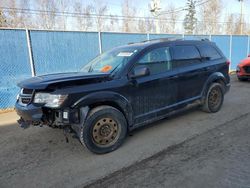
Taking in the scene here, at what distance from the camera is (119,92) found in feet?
12.1

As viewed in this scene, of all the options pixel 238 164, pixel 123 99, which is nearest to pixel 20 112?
pixel 123 99

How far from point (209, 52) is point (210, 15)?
38.3 metres

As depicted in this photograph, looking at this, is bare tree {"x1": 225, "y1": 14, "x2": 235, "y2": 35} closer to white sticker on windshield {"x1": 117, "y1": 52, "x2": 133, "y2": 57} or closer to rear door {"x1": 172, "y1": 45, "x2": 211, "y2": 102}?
rear door {"x1": 172, "y1": 45, "x2": 211, "y2": 102}

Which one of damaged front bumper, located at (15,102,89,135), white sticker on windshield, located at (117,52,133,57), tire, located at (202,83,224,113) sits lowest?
tire, located at (202,83,224,113)

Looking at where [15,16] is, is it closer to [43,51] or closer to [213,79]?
[43,51]

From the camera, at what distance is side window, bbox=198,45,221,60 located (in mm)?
5259

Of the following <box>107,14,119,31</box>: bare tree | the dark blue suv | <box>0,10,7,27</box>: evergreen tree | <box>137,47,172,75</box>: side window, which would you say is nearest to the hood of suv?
the dark blue suv

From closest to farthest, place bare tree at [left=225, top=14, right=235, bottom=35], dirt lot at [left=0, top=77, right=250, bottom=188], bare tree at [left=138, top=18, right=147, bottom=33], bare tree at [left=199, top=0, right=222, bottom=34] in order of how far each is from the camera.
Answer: dirt lot at [left=0, top=77, right=250, bottom=188], bare tree at [left=138, top=18, right=147, bottom=33], bare tree at [left=199, top=0, right=222, bottom=34], bare tree at [left=225, top=14, right=235, bottom=35]

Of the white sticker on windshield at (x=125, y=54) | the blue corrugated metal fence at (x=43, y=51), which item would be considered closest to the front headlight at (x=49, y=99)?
the white sticker on windshield at (x=125, y=54)

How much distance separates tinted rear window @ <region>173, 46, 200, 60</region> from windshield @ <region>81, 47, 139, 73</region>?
100cm

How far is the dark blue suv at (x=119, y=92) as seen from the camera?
132 inches

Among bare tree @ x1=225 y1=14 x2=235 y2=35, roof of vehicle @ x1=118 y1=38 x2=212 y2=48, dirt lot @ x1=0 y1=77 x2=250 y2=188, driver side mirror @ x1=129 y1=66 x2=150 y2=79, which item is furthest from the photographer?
bare tree @ x1=225 y1=14 x2=235 y2=35

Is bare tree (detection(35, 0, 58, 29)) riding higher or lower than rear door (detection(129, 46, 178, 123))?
higher

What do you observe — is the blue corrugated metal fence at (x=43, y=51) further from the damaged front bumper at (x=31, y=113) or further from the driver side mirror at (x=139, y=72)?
the driver side mirror at (x=139, y=72)
